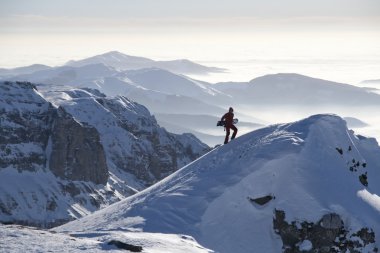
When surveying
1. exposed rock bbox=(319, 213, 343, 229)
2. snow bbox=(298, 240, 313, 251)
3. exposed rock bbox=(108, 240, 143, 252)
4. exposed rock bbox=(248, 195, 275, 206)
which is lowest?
snow bbox=(298, 240, 313, 251)

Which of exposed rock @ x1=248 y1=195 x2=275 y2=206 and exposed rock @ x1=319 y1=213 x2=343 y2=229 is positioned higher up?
exposed rock @ x1=248 y1=195 x2=275 y2=206

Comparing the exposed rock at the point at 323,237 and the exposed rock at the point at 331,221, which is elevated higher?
the exposed rock at the point at 331,221

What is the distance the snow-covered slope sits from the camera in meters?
51.4

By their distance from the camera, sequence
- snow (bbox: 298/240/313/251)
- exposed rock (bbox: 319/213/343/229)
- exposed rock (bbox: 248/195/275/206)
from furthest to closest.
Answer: exposed rock (bbox: 248/195/275/206) < exposed rock (bbox: 319/213/343/229) < snow (bbox: 298/240/313/251)

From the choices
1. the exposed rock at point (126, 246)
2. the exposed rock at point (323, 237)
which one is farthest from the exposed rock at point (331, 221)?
the exposed rock at point (126, 246)

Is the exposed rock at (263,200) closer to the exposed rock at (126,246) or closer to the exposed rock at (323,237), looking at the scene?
the exposed rock at (323,237)

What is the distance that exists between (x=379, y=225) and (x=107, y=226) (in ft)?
66.9

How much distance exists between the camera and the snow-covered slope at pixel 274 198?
169ft

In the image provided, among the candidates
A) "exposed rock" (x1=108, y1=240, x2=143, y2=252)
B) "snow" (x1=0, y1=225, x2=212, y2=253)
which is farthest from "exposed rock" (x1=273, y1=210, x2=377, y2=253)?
"exposed rock" (x1=108, y1=240, x2=143, y2=252)

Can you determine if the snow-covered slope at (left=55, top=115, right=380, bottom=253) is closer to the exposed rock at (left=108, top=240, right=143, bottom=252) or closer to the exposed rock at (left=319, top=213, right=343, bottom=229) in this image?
the exposed rock at (left=319, top=213, right=343, bottom=229)

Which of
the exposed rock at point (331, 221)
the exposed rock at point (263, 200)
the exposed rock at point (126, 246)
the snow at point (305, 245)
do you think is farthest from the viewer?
the exposed rock at point (263, 200)

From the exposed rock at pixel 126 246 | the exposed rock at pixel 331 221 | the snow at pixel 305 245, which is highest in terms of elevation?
the exposed rock at pixel 126 246

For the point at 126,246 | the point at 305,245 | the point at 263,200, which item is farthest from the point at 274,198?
the point at 126,246

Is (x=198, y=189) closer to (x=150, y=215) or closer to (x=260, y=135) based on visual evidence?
(x=150, y=215)
